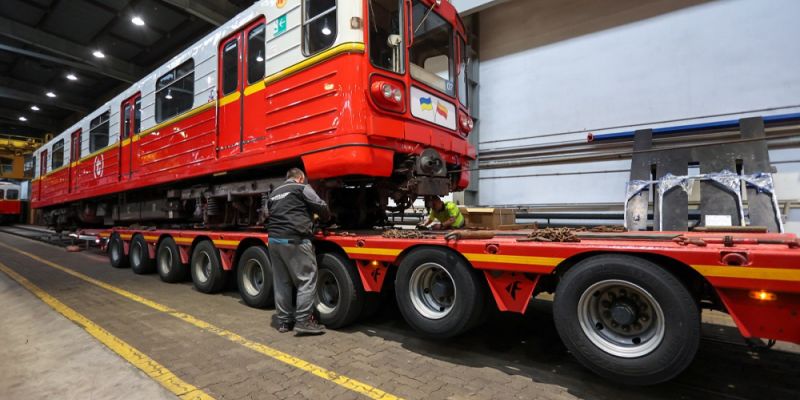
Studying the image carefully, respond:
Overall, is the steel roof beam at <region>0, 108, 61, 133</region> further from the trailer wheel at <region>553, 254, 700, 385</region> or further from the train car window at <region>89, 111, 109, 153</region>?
the trailer wheel at <region>553, 254, 700, 385</region>

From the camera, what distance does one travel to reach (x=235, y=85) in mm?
4730

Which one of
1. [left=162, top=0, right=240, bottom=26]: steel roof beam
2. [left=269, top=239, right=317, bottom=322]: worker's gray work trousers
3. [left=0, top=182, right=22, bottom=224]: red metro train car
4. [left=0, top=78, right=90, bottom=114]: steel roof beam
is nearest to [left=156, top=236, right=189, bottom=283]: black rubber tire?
[left=269, top=239, right=317, bottom=322]: worker's gray work trousers

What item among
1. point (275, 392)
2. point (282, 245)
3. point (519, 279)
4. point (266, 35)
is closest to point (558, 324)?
point (519, 279)

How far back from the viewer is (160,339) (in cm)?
347

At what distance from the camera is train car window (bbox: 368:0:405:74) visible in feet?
11.9

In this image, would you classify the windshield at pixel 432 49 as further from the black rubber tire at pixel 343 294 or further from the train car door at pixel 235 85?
the black rubber tire at pixel 343 294

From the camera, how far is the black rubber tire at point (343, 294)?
11.4ft

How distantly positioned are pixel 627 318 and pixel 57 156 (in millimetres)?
14644

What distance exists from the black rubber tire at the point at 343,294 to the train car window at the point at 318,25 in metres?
2.07

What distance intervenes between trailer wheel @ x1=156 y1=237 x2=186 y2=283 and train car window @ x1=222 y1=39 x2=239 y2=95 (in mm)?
2749

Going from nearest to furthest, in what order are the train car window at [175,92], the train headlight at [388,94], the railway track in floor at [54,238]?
the train headlight at [388,94]
the train car window at [175,92]
the railway track in floor at [54,238]

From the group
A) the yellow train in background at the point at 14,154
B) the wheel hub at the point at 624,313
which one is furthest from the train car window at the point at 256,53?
the yellow train in background at the point at 14,154

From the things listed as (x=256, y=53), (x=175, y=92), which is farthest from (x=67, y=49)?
(x=256, y=53)

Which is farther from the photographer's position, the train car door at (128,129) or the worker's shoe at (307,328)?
the train car door at (128,129)
